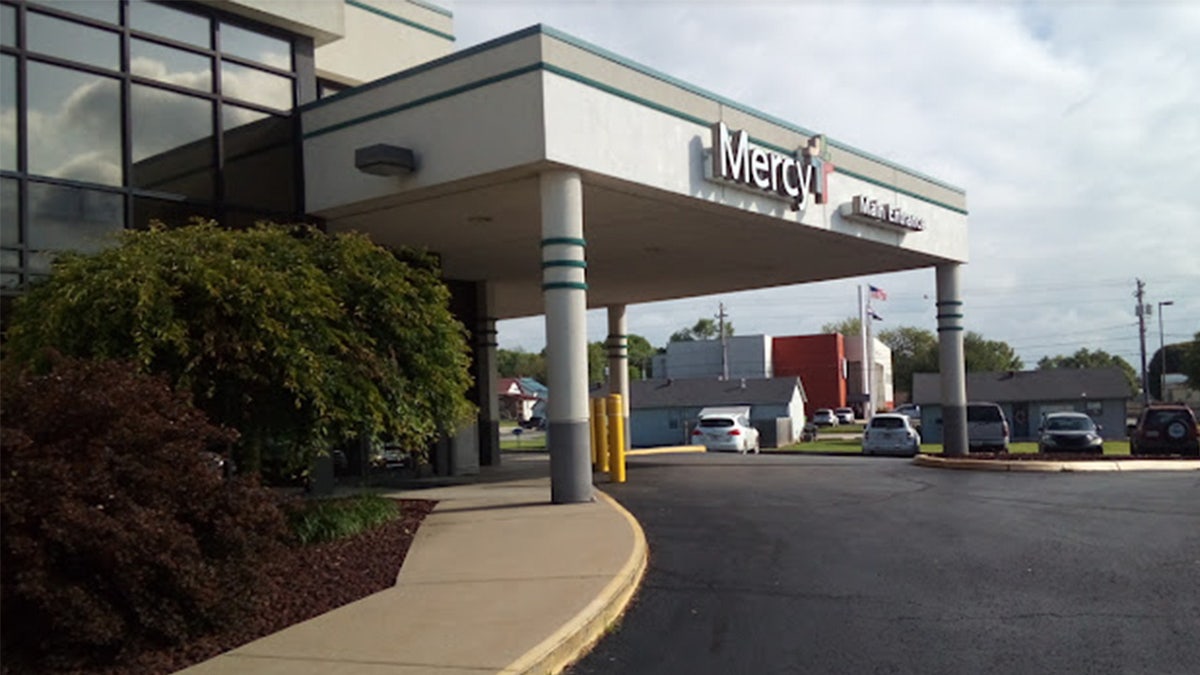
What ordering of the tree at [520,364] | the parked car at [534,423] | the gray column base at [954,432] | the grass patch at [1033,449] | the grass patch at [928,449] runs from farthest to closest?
the tree at [520,364] < the parked car at [534,423] < the grass patch at [928,449] < the grass patch at [1033,449] < the gray column base at [954,432]

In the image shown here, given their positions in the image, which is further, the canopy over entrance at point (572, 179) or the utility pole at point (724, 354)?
the utility pole at point (724, 354)

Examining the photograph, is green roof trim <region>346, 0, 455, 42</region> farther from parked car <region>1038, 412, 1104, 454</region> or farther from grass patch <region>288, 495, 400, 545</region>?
parked car <region>1038, 412, 1104, 454</region>

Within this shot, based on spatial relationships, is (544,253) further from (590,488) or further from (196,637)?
(196,637)

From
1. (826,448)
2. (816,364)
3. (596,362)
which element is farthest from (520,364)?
(826,448)

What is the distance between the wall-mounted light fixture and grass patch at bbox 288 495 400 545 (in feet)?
16.9

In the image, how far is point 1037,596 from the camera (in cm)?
869

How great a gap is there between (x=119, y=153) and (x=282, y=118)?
2.87 meters

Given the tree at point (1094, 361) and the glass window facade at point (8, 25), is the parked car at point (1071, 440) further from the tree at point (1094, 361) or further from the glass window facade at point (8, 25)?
the tree at point (1094, 361)

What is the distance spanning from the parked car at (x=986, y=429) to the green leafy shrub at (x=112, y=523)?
96.3ft

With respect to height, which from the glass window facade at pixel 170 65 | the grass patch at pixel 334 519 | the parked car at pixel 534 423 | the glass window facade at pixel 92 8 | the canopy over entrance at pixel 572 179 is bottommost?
the parked car at pixel 534 423

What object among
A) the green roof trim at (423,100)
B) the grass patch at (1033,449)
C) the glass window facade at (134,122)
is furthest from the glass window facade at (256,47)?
the grass patch at (1033,449)

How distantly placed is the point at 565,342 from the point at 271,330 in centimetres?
499

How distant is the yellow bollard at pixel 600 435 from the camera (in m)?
18.5

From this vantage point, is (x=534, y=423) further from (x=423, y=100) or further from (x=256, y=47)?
(x=423, y=100)
